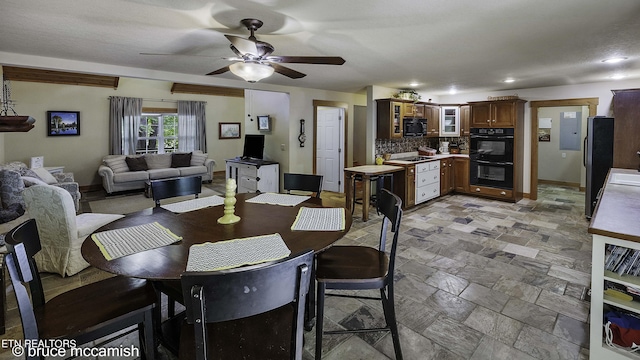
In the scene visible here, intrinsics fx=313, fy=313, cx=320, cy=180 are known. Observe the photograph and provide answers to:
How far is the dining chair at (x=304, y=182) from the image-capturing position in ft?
9.45

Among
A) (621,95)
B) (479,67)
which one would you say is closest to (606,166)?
(621,95)

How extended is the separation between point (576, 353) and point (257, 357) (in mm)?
2036

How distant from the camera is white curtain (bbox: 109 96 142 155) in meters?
7.96

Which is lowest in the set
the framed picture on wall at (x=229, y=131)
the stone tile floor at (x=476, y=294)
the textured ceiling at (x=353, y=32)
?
the stone tile floor at (x=476, y=294)

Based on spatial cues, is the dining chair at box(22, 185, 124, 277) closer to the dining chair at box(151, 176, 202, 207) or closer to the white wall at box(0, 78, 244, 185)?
the dining chair at box(151, 176, 202, 207)

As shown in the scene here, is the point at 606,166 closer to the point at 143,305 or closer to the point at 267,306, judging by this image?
the point at 267,306

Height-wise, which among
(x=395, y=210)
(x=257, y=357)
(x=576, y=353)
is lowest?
(x=576, y=353)

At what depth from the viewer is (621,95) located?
12.8 ft

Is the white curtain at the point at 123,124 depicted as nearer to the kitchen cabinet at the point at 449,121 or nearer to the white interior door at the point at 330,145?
the white interior door at the point at 330,145

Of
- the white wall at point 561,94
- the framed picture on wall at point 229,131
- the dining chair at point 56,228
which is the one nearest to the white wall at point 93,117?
the framed picture on wall at point 229,131

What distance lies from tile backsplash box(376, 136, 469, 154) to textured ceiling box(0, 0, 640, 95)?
211 cm

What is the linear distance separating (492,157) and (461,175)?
Result: 740 millimetres

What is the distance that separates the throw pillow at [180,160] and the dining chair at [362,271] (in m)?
7.41

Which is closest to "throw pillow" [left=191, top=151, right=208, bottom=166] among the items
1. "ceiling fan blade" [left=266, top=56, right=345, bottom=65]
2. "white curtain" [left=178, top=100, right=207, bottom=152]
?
"white curtain" [left=178, top=100, right=207, bottom=152]
